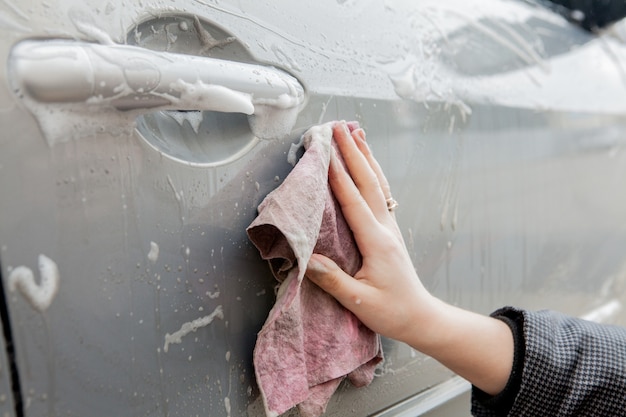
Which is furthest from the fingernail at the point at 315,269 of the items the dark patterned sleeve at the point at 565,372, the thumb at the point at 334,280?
the dark patterned sleeve at the point at 565,372

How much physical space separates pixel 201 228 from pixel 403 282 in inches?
11.8

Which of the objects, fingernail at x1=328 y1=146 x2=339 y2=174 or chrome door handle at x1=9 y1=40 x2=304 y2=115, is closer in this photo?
chrome door handle at x1=9 y1=40 x2=304 y2=115

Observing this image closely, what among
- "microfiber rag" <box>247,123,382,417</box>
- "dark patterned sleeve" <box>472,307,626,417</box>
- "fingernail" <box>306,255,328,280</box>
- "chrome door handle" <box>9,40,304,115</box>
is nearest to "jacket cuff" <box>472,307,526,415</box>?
"dark patterned sleeve" <box>472,307,626,417</box>

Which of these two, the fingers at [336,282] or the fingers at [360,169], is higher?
the fingers at [360,169]

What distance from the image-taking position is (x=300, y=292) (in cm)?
65

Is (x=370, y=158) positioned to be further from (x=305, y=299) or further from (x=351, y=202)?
(x=305, y=299)

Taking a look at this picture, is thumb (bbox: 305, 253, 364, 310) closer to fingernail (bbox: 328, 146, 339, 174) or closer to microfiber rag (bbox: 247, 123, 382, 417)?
microfiber rag (bbox: 247, 123, 382, 417)

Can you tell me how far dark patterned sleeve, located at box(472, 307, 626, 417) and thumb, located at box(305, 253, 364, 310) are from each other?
31 cm

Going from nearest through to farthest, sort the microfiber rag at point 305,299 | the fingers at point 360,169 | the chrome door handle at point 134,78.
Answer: the chrome door handle at point 134,78, the microfiber rag at point 305,299, the fingers at point 360,169

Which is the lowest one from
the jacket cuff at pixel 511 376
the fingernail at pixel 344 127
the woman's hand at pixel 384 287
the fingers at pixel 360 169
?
the jacket cuff at pixel 511 376

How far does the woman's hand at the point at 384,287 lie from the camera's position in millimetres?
681

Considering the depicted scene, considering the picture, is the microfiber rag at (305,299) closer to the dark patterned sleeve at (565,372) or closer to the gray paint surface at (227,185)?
the gray paint surface at (227,185)

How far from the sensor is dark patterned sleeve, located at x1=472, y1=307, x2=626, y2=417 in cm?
76

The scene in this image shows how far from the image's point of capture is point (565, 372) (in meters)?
0.76
